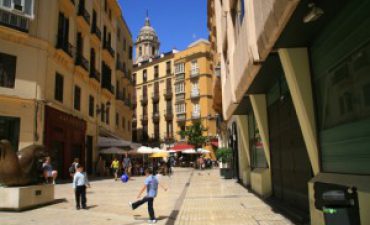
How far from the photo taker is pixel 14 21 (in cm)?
1997

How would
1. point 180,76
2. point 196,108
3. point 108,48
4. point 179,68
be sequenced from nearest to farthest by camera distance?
point 108,48 → point 196,108 → point 180,76 → point 179,68

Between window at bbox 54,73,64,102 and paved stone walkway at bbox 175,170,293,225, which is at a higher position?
window at bbox 54,73,64,102

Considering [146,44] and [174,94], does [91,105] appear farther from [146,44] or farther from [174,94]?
[146,44]

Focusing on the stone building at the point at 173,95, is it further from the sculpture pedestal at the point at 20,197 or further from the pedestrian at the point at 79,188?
the pedestrian at the point at 79,188

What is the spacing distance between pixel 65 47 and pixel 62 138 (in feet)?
19.4

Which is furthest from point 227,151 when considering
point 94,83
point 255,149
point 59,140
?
point 94,83

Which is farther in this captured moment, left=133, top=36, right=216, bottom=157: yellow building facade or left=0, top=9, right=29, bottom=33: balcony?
left=133, top=36, right=216, bottom=157: yellow building facade

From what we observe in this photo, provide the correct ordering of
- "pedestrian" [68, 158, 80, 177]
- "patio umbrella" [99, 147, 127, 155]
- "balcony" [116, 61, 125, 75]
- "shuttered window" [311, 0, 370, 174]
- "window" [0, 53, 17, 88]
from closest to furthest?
"shuttered window" [311, 0, 370, 174]
"window" [0, 53, 17, 88]
"pedestrian" [68, 158, 80, 177]
"patio umbrella" [99, 147, 127, 155]
"balcony" [116, 61, 125, 75]

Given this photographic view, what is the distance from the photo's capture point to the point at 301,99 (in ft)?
24.1

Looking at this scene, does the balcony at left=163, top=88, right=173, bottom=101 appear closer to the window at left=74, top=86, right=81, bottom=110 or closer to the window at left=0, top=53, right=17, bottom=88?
the window at left=74, top=86, right=81, bottom=110

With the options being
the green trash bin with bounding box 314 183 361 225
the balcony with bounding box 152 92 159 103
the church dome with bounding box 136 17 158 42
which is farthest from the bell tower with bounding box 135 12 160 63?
the green trash bin with bounding box 314 183 361 225

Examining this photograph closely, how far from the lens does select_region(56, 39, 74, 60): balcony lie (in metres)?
22.9

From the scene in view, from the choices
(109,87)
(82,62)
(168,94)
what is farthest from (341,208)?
(168,94)

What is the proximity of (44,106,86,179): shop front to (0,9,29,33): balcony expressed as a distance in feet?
15.1
